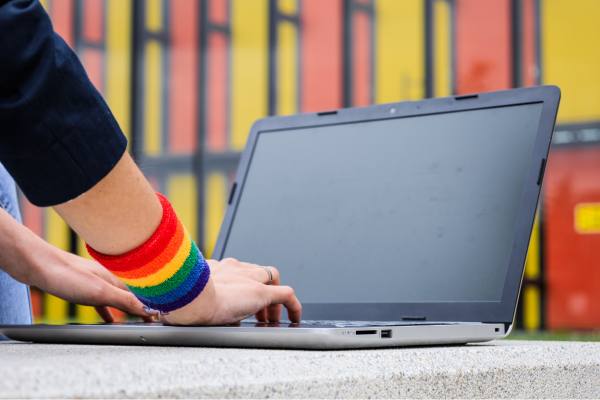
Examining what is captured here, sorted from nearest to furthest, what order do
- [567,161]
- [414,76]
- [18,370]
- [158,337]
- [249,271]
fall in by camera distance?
[18,370] → [158,337] → [249,271] → [567,161] → [414,76]

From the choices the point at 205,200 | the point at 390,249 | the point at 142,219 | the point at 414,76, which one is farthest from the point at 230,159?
the point at 142,219

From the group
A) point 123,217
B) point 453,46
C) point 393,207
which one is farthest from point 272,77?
point 123,217

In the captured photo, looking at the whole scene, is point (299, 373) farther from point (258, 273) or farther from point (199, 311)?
point (258, 273)

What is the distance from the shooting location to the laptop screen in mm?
832

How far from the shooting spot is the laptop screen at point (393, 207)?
83 cm

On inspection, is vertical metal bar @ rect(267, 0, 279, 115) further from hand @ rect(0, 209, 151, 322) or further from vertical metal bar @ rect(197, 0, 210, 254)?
hand @ rect(0, 209, 151, 322)

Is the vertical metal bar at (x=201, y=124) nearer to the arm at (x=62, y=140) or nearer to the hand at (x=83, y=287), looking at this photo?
the hand at (x=83, y=287)

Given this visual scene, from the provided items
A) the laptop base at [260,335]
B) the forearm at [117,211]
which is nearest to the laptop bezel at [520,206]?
the laptop base at [260,335]

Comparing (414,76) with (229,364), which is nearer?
(229,364)

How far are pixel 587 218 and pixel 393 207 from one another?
11.1 feet

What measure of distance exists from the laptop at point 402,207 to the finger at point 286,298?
0.25 ft

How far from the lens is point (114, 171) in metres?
0.45

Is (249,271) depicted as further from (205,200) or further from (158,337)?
(205,200)

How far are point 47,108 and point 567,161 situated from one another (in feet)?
12.9
